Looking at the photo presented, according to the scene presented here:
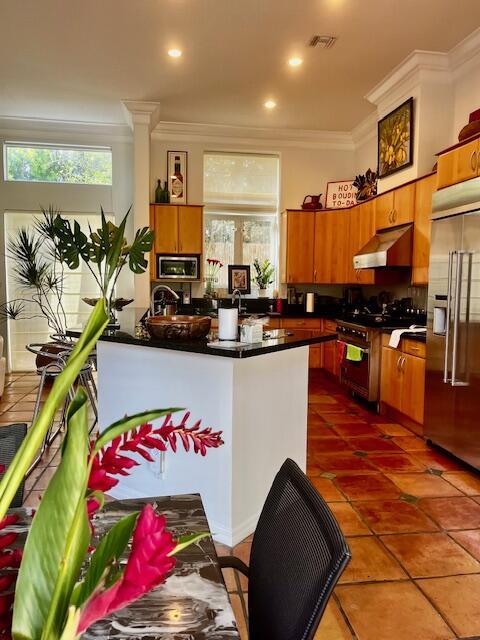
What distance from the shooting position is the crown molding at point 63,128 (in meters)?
6.50

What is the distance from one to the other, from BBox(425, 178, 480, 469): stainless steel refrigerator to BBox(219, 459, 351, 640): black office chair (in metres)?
2.57

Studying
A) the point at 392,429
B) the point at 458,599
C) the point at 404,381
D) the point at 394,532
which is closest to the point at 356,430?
the point at 392,429

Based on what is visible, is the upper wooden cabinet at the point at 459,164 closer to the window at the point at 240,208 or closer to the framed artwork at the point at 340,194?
the framed artwork at the point at 340,194

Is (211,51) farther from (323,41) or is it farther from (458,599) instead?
(458,599)

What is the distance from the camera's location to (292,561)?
2.92 ft

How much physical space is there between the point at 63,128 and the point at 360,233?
14.3 ft

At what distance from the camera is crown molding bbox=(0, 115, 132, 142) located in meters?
6.50

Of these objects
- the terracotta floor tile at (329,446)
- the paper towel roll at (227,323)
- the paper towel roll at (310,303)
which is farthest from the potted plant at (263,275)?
the paper towel roll at (227,323)

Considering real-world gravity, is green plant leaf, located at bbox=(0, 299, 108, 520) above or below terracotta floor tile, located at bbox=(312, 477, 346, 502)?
above

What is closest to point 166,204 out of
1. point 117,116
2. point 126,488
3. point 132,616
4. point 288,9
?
point 117,116

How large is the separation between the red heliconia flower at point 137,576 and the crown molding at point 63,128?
7.07m

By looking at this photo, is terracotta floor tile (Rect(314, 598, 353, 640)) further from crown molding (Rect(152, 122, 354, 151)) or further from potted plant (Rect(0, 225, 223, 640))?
crown molding (Rect(152, 122, 354, 151))

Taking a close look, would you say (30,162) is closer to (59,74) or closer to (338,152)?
(59,74)

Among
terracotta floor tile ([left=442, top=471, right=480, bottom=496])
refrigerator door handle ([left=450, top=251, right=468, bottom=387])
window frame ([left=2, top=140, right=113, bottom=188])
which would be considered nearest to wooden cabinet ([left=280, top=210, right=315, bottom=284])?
window frame ([left=2, top=140, right=113, bottom=188])
